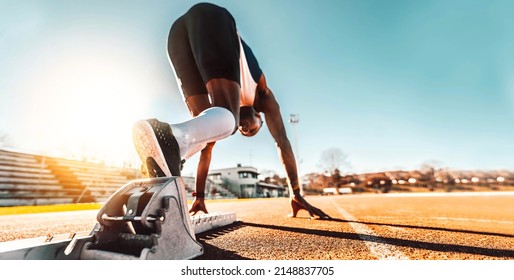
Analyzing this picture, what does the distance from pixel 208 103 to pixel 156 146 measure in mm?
903

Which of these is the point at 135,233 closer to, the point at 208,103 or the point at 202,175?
the point at 208,103

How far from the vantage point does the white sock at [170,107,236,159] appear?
0.83 m

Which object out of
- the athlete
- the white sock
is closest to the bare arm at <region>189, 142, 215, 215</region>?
the athlete

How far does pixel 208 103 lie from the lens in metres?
1.61

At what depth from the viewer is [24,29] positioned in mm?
2057

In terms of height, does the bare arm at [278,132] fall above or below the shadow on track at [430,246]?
above

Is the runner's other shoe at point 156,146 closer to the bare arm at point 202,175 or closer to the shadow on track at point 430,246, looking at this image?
the shadow on track at point 430,246

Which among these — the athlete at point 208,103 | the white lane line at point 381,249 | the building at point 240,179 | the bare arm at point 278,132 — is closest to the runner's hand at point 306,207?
the athlete at point 208,103

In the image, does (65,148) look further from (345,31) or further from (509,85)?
(509,85)

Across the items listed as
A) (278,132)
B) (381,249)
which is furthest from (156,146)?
(278,132)

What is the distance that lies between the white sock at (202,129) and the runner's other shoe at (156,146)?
0.04 metres

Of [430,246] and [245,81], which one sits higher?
[245,81]

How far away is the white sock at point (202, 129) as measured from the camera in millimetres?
830
